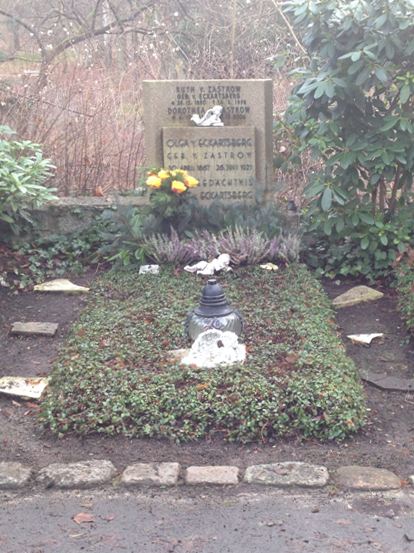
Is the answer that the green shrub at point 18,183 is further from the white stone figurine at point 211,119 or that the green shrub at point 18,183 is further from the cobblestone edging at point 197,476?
the cobblestone edging at point 197,476

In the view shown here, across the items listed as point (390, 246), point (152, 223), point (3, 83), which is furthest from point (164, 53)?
point (390, 246)

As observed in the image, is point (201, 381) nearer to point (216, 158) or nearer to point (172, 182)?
point (172, 182)

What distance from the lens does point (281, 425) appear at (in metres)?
3.54

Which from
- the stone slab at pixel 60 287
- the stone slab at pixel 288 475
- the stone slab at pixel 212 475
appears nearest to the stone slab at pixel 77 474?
the stone slab at pixel 212 475

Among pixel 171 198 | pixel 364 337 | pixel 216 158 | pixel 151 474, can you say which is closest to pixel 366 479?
pixel 151 474

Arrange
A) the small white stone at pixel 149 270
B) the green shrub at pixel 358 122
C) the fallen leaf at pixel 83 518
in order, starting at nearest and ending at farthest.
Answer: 1. the fallen leaf at pixel 83 518
2. the green shrub at pixel 358 122
3. the small white stone at pixel 149 270

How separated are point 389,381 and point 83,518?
198cm

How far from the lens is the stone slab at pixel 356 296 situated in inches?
217

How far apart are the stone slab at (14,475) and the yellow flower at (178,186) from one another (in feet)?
10.5

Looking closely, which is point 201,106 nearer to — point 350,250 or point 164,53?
point 350,250

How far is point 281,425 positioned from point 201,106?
3.86 m

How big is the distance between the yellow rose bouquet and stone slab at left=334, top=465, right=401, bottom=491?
3319mm

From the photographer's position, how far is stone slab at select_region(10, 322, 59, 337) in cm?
498

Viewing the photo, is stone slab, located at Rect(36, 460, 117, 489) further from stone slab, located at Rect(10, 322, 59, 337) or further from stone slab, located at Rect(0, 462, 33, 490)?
stone slab, located at Rect(10, 322, 59, 337)
